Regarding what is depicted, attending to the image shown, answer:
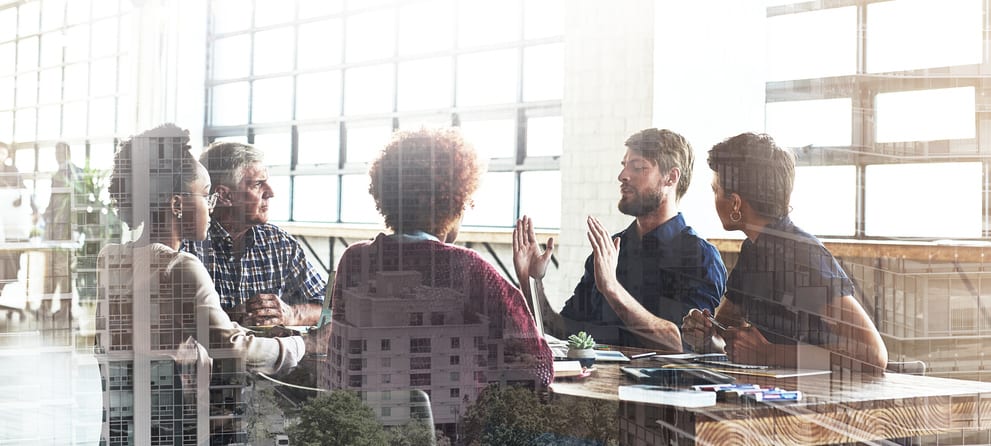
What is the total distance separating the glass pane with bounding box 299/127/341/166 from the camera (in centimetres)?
226

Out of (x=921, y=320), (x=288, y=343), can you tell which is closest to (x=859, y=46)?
(x=921, y=320)

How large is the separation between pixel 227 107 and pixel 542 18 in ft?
2.92

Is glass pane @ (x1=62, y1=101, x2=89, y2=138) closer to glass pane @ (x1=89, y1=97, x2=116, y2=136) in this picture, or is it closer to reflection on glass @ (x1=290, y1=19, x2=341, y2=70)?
glass pane @ (x1=89, y1=97, x2=116, y2=136)

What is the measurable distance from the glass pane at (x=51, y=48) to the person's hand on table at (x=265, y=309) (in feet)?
2.86

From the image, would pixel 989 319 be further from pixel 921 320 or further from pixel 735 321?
pixel 735 321

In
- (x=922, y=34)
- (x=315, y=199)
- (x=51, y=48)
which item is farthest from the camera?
(x=922, y=34)

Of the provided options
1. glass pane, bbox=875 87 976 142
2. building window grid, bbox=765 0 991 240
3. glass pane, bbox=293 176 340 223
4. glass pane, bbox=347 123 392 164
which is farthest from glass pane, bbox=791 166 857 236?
glass pane, bbox=293 176 340 223

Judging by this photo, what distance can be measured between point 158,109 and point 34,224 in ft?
1.58

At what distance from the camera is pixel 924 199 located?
2.54 meters

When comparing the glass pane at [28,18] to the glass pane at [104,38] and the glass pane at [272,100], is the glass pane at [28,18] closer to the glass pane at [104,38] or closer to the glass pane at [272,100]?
the glass pane at [104,38]

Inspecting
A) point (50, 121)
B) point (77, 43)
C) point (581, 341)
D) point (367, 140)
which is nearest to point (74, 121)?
point (50, 121)

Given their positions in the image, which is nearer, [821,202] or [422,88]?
[422,88]

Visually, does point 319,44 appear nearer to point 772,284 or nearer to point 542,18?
point 542,18

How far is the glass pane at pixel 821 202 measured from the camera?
2436mm
